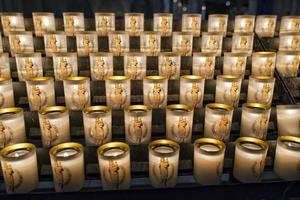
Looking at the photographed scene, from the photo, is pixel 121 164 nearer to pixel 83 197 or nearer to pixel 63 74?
pixel 83 197

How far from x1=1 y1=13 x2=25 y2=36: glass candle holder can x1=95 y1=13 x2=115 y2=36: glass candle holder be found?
14.3 inches

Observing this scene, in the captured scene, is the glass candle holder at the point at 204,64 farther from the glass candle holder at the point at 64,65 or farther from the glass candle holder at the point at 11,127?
the glass candle holder at the point at 11,127

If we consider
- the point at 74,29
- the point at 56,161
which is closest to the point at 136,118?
the point at 56,161

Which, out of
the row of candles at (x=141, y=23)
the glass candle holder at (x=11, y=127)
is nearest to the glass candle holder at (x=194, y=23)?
the row of candles at (x=141, y=23)

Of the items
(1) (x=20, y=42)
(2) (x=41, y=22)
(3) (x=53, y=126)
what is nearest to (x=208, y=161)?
(3) (x=53, y=126)

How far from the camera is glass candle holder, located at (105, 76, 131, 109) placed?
1151mm

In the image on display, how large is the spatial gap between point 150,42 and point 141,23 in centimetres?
25

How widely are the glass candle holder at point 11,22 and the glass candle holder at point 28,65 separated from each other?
409 millimetres

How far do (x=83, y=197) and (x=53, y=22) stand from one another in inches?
40.9

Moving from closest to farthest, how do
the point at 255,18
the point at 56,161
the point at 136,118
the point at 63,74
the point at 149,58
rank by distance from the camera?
1. the point at 56,161
2. the point at 136,118
3. the point at 63,74
4. the point at 149,58
5. the point at 255,18

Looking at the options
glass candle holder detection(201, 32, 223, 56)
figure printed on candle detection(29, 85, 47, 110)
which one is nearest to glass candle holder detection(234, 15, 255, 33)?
glass candle holder detection(201, 32, 223, 56)

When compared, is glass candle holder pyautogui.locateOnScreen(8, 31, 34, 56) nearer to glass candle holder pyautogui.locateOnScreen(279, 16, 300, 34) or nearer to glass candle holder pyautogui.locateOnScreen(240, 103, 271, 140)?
glass candle holder pyautogui.locateOnScreen(240, 103, 271, 140)

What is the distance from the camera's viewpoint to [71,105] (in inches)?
46.1

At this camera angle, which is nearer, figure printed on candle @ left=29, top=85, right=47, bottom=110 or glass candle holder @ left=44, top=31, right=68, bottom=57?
figure printed on candle @ left=29, top=85, right=47, bottom=110
